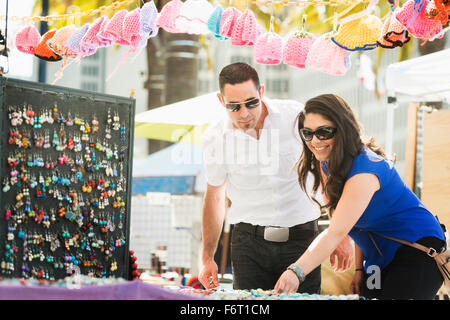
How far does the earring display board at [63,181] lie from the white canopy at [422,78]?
2734mm

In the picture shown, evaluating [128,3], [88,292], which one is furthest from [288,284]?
[128,3]

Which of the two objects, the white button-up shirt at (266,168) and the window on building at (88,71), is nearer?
the white button-up shirt at (266,168)

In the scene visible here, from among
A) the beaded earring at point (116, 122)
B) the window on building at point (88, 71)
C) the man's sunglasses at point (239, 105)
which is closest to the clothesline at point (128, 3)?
the man's sunglasses at point (239, 105)

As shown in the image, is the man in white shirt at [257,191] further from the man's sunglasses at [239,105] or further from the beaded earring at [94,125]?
the beaded earring at [94,125]

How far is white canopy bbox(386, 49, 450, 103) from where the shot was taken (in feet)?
15.0

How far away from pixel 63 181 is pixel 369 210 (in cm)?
135

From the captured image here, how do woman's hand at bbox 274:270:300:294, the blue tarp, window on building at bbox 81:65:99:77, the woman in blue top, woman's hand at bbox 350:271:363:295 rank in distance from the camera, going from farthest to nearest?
window on building at bbox 81:65:99:77 < the blue tarp < woman's hand at bbox 350:271:363:295 < the woman in blue top < woman's hand at bbox 274:270:300:294

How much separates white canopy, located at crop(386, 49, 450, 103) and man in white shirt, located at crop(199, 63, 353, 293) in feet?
6.83

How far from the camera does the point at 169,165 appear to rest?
294 inches

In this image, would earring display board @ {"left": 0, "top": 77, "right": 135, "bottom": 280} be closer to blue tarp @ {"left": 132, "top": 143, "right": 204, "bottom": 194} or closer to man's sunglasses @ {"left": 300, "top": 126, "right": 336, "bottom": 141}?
man's sunglasses @ {"left": 300, "top": 126, "right": 336, "bottom": 141}

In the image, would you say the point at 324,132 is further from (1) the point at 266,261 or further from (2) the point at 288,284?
(1) the point at 266,261

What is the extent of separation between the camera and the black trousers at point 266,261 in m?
2.82

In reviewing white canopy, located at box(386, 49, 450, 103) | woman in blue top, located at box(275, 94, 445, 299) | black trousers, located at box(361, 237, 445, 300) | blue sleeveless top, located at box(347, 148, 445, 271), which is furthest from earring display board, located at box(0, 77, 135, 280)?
white canopy, located at box(386, 49, 450, 103)

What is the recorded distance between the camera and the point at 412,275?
6.84 feet
